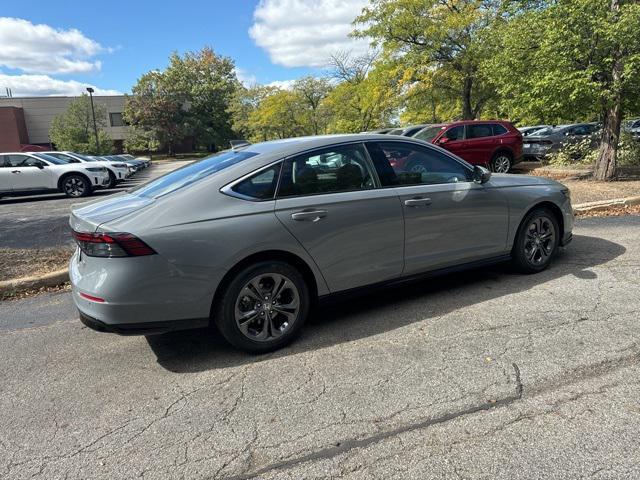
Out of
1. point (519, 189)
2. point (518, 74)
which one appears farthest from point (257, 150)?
point (518, 74)

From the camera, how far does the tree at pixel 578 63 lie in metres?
9.40

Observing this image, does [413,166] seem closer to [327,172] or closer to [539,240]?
[327,172]

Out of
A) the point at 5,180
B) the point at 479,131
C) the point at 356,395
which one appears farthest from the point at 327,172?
the point at 5,180

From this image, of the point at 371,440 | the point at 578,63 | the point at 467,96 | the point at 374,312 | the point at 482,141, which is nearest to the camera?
the point at 371,440

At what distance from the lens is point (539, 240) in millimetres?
5043

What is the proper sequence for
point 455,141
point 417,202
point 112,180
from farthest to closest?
point 112,180 < point 455,141 < point 417,202

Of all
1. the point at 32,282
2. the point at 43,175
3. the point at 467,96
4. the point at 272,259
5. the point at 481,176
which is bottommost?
the point at 32,282

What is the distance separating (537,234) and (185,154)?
2414 inches

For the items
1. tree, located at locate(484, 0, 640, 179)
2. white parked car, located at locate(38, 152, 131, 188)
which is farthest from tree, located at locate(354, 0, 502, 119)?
white parked car, located at locate(38, 152, 131, 188)

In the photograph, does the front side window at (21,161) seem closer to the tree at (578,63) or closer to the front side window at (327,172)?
the tree at (578,63)

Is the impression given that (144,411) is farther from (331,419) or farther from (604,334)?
(604,334)

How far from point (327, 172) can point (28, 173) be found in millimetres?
14076

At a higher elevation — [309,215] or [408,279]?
[309,215]

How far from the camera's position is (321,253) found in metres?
3.71
